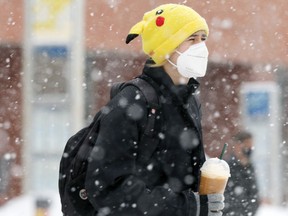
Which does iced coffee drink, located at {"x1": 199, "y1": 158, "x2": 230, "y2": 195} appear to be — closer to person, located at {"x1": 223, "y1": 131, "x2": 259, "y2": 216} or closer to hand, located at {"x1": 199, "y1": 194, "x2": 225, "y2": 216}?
hand, located at {"x1": 199, "y1": 194, "x2": 225, "y2": 216}

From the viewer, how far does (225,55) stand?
53.6 feet

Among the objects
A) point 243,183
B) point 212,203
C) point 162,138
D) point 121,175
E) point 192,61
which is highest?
point 192,61

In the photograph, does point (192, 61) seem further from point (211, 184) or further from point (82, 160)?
point (82, 160)

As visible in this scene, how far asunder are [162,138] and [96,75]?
39.4 feet

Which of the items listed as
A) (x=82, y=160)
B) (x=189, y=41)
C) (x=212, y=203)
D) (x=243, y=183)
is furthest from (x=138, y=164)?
(x=243, y=183)

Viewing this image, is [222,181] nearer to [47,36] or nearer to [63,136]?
[47,36]

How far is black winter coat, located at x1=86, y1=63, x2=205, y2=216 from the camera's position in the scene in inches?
118

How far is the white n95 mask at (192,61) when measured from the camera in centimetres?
327

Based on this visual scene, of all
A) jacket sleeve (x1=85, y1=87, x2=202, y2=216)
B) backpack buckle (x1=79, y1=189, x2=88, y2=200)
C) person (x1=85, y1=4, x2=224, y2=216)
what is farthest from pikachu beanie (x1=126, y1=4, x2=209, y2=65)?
backpack buckle (x1=79, y1=189, x2=88, y2=200)

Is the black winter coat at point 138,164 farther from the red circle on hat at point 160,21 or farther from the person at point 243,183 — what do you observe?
the person at point 243,183

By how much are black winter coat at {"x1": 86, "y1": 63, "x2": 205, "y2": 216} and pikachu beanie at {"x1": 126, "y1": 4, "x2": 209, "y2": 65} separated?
0.50ft

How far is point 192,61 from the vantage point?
3.28m

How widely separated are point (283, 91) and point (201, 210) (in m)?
15.8

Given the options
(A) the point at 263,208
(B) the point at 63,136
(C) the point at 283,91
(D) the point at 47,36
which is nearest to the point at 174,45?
(D) the point at 47,36
